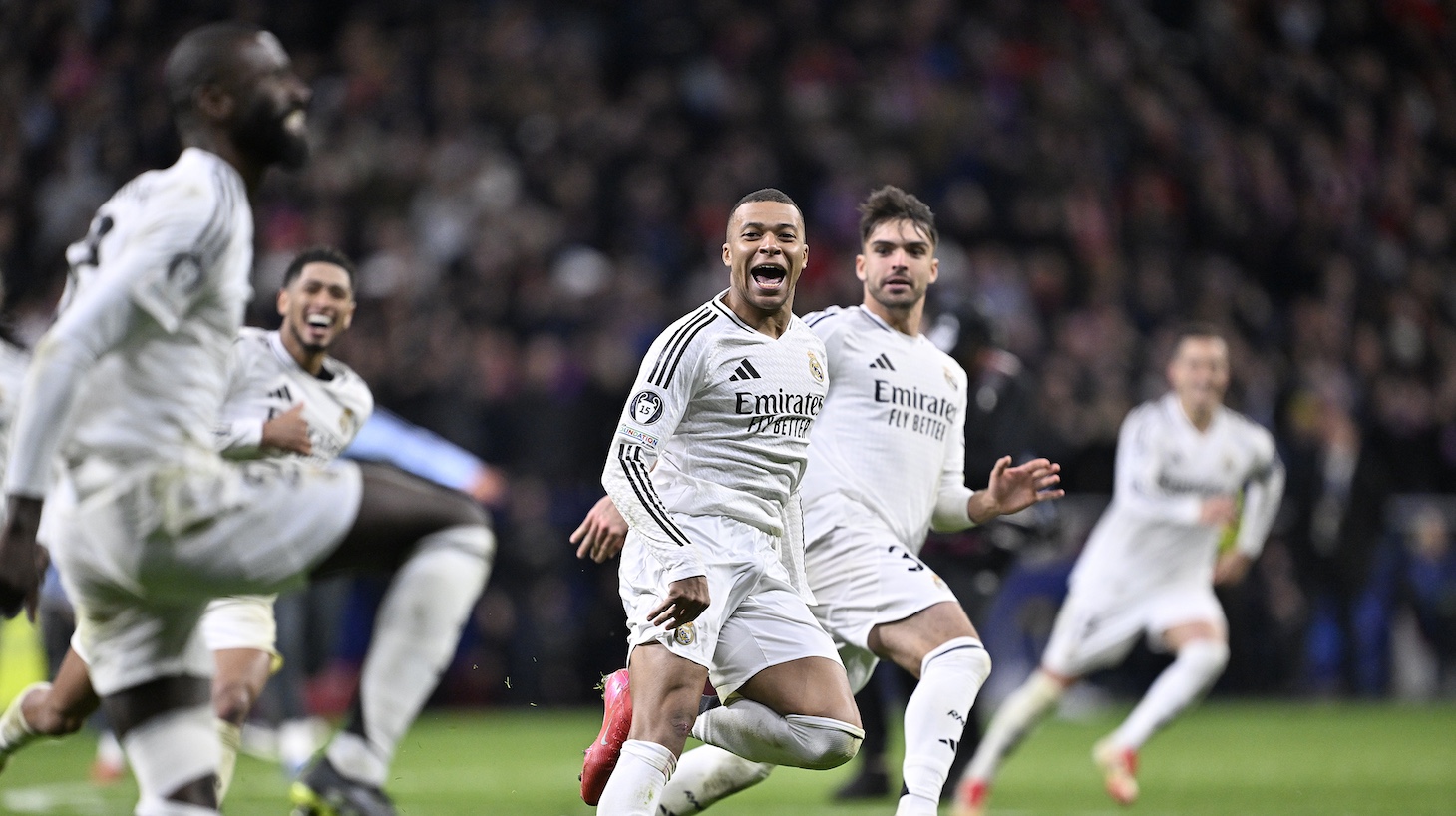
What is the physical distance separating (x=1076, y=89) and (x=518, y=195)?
7.12m

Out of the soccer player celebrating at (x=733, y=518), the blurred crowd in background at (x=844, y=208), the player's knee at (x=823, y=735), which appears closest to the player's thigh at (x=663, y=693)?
the soccer player celebrating at (x=733, y=518)

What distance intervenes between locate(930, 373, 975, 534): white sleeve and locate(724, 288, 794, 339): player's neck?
1.35 metres

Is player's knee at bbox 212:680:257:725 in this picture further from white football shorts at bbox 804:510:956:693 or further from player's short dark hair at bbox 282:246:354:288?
white football shorts at bbox 804:510:956:693

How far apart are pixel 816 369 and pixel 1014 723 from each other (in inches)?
168

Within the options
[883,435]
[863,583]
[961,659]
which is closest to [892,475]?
[883,435]

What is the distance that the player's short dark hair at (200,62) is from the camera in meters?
4.21

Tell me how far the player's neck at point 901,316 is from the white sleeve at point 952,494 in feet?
1.00

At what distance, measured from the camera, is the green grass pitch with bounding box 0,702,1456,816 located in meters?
8.87

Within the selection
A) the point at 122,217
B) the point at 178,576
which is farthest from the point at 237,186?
the point at 178,576

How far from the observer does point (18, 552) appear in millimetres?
3715

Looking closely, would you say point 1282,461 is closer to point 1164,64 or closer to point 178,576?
point 1164,64

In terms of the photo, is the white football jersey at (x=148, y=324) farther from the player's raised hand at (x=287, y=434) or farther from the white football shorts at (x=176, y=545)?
the player's raised hand at (x=287, y=434)

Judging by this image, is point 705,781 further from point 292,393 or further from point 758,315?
point 292,393

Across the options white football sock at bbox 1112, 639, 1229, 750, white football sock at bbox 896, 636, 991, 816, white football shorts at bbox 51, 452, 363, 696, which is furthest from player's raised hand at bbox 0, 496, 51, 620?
white football sock at bbox 1112, 639, 1229, 750
